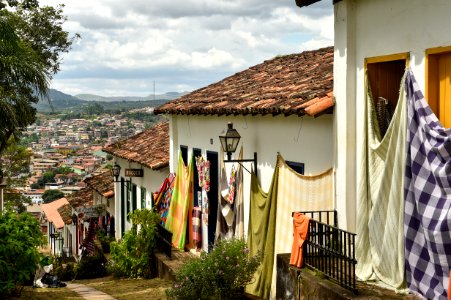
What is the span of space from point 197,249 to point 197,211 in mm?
870

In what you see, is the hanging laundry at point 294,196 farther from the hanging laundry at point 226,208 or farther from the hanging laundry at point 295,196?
the hanging laundry at point 226,208

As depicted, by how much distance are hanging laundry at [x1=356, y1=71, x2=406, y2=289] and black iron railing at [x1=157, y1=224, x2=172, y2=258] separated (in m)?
7.89

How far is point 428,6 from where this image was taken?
673 cm

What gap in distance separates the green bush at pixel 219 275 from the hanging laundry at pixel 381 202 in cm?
285

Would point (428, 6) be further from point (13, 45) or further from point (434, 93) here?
point (13, 45)

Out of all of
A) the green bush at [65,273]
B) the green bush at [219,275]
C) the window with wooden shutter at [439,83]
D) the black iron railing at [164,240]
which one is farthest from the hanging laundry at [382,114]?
the green bush at [65,273]

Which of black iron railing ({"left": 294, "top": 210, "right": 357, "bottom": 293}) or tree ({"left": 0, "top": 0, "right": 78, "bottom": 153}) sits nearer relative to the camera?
black iron railing ({"left": 294, "top": 210, "right": 357, "bottom": 293})

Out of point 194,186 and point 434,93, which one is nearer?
point 434,93

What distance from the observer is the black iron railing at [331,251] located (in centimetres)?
730

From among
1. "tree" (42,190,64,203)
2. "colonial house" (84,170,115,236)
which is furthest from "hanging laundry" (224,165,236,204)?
"tree" (42,190,64,203)

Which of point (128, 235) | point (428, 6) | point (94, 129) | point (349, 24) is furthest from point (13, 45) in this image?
point (94, 129)

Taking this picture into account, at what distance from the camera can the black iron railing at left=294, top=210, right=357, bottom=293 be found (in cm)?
730

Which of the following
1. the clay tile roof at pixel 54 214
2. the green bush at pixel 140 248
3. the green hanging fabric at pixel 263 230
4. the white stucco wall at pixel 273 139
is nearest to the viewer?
the white stucco wall at pixel 273 139

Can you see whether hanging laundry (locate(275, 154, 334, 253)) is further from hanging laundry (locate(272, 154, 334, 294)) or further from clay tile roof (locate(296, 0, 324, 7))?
clay tile roof (locate(296, 0, 324, 7))
